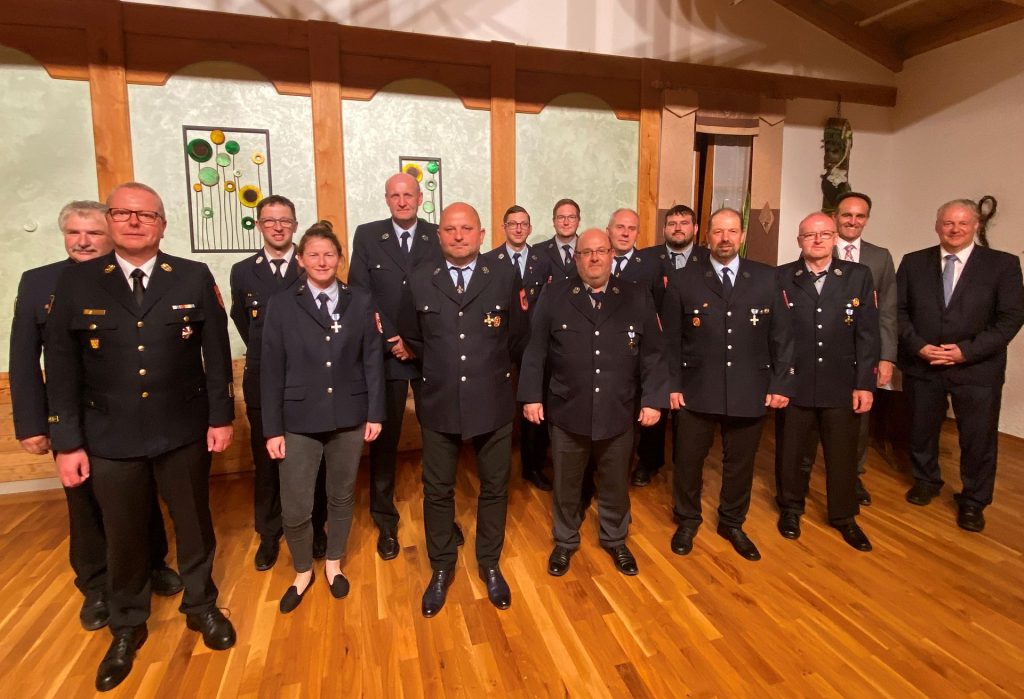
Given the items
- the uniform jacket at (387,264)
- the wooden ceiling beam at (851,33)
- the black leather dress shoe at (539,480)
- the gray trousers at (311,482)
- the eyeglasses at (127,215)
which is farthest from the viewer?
the wooden ceiling beam at (851,33)

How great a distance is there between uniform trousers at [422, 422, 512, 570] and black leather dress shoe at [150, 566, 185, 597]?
48.6 inches

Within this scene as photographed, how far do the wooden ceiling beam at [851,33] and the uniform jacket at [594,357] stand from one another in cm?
443

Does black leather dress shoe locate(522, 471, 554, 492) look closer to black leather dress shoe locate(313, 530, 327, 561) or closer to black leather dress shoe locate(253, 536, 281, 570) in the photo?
black leather dress shoe locate(313, 530, 327, 561)

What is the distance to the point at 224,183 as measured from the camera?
13.1 ft

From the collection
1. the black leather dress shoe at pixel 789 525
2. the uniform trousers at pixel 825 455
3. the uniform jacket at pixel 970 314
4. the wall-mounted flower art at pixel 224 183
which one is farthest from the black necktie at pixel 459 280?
the uniform jacket at pixel 970 314

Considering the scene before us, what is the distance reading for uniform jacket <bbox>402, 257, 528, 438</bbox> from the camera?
236 cm

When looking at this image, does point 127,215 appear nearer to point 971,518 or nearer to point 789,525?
point 789,525

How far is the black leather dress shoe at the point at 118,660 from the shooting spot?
2.01 meters

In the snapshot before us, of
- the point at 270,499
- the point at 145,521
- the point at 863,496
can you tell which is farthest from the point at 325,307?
the point at 863,496

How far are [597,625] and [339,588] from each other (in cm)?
117

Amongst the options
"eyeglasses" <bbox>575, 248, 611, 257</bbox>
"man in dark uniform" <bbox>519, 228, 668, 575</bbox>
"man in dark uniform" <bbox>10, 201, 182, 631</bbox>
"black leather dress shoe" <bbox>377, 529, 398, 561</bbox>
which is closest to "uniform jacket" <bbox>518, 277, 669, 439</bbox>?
"man in dark uniform" <bbox>519, 228, 668, 575</bbox>

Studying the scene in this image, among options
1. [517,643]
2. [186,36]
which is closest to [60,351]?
[517,643]

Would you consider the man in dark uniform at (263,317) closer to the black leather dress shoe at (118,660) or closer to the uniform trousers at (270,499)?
the uniform trousers at (270,499)

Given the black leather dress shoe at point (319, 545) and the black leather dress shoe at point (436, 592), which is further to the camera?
the black leather dress shoe at point (319, 545)
